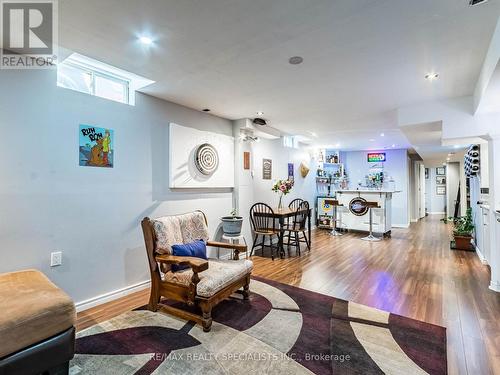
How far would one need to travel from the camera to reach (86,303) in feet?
8.69

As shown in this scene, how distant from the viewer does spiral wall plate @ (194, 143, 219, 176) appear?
12.4ft

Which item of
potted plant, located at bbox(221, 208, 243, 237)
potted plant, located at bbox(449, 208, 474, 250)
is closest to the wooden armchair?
potted plant, located at bbox(221, 208, 243, 237)

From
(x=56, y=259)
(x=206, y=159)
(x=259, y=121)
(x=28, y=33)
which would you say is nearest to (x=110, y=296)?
(x=56, y=259)

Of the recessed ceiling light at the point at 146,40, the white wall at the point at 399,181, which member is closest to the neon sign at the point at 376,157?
the white wall at the point at 399,181

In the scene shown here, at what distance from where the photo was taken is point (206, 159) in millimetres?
3916

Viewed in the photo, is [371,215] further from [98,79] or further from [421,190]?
[98,79]

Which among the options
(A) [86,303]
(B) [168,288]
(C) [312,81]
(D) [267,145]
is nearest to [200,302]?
(B) [168,288]

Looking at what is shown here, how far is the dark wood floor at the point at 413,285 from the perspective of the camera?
6.85ft

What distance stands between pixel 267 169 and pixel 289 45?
11.1ft

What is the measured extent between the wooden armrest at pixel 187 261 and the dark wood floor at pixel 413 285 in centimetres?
73

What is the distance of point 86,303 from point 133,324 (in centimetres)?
71

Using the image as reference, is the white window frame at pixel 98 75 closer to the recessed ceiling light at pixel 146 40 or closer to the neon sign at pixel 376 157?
the recessed ceiling light at pixel 146 40

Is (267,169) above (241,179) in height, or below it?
above

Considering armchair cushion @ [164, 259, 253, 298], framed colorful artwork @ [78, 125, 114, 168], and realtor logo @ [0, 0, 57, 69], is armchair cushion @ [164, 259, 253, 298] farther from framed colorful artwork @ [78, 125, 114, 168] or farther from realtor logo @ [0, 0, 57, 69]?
realtor logo @ [0, 0, 57, 69]
